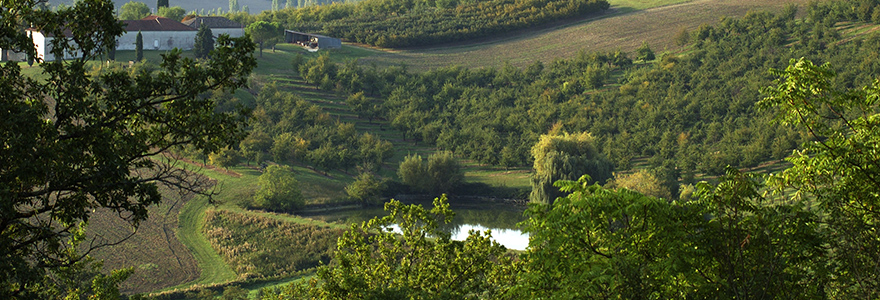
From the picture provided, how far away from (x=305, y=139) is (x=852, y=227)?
55.5 metres

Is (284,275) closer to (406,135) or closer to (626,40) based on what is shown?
(406,135)

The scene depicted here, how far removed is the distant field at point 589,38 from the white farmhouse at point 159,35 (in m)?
20.9

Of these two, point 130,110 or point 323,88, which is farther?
point 323,88

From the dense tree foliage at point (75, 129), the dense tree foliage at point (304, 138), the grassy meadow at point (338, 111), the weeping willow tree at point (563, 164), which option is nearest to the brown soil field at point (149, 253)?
the grassy meadow at point (338, 111)

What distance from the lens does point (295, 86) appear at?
244 ft

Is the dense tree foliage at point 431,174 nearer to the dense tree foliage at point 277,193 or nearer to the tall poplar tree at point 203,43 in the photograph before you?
the dense tree foliage at point 277,193

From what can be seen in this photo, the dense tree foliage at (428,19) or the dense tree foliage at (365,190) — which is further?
the dense tree foliage at (428,19)

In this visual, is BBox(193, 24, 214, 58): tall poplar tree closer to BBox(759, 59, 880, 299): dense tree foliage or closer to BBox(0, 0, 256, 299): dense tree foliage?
BBox(0, 0, 256, 299): dense tree foliage

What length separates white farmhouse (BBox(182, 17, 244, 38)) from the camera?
83.7m

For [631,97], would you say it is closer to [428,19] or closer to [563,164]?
[563,164]

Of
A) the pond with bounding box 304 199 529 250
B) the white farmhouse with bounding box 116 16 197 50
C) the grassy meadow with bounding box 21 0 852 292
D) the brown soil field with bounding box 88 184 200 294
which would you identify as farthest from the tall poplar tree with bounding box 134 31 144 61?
the brown soil field with bounding box 88 184 200 294

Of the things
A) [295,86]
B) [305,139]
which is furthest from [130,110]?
[295,86]

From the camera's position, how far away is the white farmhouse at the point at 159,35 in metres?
75.3

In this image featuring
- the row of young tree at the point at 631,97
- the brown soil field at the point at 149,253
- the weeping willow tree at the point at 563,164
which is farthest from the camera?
the row of young tree at the point at 631,97
